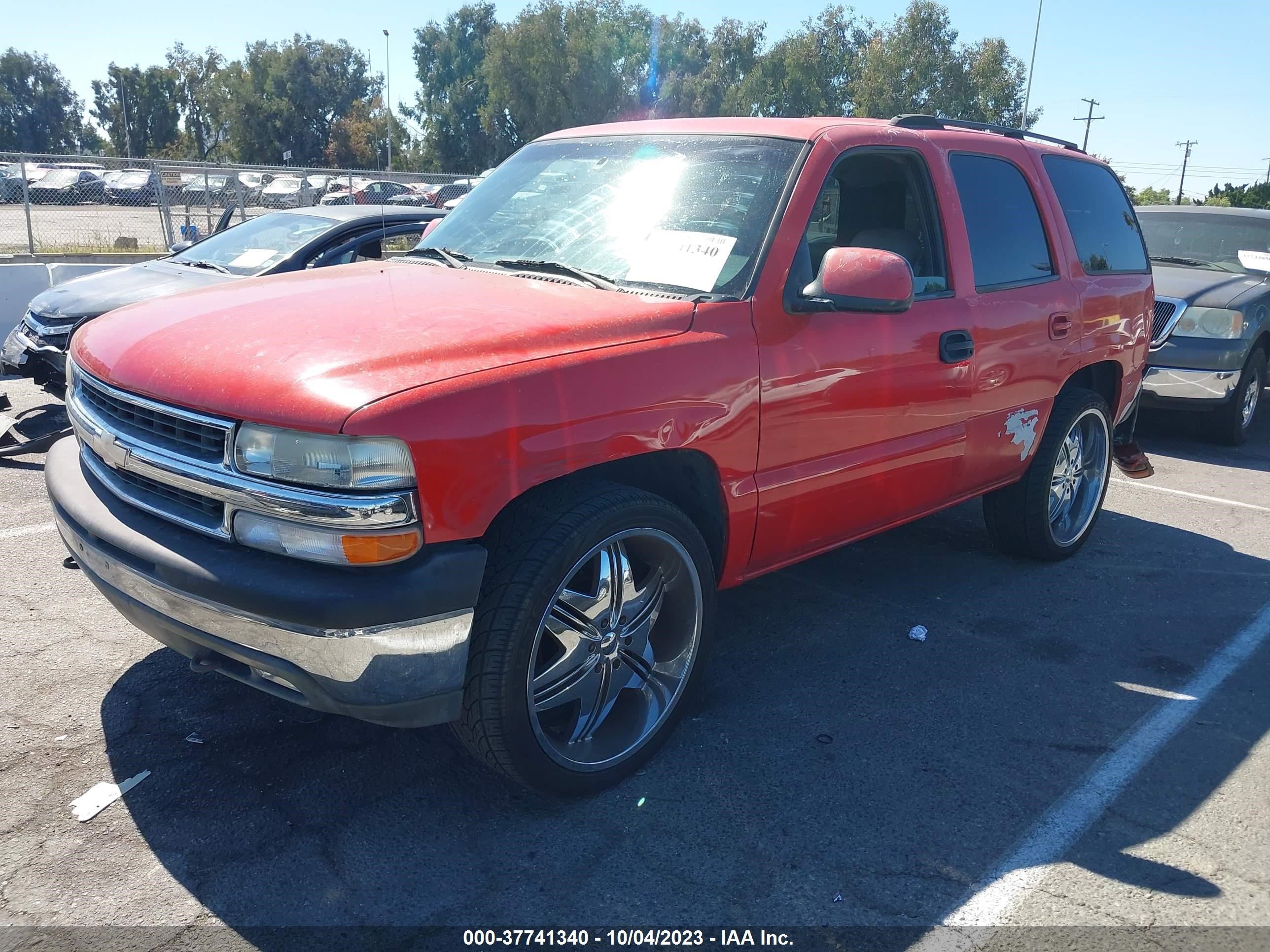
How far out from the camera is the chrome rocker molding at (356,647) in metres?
2.32

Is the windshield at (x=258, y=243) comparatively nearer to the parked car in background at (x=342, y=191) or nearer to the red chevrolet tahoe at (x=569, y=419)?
the red chevrolet tahoe at (x=569, y=419)

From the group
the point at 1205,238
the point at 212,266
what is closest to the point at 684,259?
the point at 212,266

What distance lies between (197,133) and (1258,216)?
78445 mm

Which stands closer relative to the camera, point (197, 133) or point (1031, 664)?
point (1031, 664)

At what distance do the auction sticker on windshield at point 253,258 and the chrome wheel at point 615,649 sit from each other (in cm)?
529

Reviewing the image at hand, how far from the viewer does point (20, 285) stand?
9.47 metres

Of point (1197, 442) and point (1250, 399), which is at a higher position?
point (1250, 399)

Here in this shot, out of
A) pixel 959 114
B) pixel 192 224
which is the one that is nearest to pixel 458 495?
pixel 192 224

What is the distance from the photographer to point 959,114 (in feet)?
158

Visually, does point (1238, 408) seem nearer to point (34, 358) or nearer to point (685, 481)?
point (685, 481)

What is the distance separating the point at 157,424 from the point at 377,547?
2.61ft

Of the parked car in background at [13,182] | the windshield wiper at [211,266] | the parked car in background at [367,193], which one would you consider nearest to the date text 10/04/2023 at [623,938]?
the windshield wiper at [211,266]

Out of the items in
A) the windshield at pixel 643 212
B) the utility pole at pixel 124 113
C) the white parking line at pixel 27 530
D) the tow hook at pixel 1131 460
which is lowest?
the white parking line at pixel 27 530

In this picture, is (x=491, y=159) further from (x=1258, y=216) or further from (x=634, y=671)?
(x=634, y=671)
